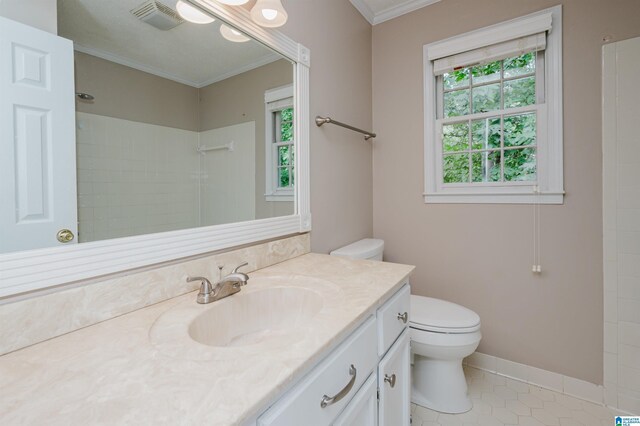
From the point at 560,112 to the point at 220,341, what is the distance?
201 cm

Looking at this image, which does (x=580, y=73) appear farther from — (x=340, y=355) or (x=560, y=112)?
(x=340, y=355)

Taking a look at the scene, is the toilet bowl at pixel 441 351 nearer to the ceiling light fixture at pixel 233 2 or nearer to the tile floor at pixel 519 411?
the tile floor at pixel 519 411

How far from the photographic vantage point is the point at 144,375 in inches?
20.9

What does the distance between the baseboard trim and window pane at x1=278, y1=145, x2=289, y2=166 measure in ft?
5.65

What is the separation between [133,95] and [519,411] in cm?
222

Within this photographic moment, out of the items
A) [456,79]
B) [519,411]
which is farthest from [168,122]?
[519,411]

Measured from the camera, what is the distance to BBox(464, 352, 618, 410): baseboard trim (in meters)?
1.61

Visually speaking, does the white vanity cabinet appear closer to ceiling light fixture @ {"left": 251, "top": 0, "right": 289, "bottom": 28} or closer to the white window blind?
ceiling light fixture @ {"left": 251, "top": 0, "right": 289, "bottom": 28}

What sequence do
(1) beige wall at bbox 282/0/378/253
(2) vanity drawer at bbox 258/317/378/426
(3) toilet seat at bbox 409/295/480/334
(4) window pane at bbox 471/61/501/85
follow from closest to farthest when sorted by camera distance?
(2) vanity drawer at bbox 258/317/378/426, (3) toilet seat at bbox 409/295/480/334, (1) beige wall at bbox 282/0/378/253, (4) window pane at bbox 471/61/501/85

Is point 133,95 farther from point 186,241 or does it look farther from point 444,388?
point 444,388

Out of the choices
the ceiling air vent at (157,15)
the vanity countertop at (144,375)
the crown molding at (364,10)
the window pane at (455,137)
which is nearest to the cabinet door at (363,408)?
the vanity countertop at (144,375)

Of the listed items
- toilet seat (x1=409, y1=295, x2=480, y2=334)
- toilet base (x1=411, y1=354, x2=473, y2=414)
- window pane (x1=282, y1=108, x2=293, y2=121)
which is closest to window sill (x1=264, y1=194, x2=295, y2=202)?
window pane (x1=282, y1=108, x2=293, y2=121)

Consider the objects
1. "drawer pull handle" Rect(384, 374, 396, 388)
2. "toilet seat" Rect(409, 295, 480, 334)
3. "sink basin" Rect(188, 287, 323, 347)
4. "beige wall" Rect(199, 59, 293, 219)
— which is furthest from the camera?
"toilet seat" Rect(409, 295, 480, 334)

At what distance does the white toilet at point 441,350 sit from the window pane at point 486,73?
53.6 inches
